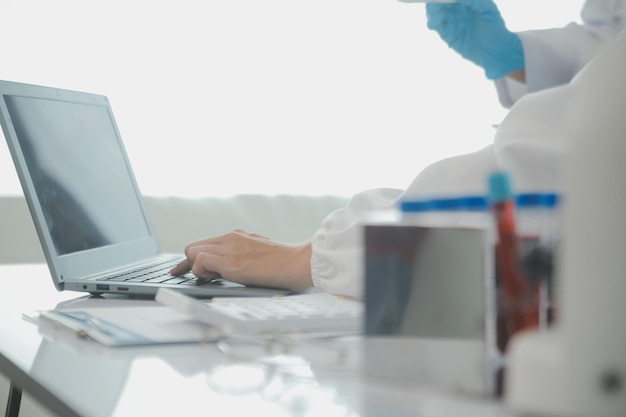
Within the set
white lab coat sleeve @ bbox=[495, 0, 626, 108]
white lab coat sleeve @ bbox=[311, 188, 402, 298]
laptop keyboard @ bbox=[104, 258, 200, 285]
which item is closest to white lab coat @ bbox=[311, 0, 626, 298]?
white lab coat sleeve @ bbox=[311, 188, 402, 298]

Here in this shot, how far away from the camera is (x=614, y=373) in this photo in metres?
0.29

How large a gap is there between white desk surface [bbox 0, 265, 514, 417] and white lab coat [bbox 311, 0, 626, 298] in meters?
0.07

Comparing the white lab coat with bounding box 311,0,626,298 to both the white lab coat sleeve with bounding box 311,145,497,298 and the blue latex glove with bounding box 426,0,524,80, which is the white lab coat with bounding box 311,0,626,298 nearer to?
the white lab coat sleeve with bounding box 311,145,497,298

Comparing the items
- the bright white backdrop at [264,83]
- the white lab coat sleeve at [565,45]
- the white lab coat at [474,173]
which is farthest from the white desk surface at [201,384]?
the bright white backdrop at [264,83]

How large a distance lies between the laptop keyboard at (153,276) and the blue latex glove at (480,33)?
2.63 feet

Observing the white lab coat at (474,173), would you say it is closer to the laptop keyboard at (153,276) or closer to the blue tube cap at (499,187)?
the blue tube cap at (499,187)

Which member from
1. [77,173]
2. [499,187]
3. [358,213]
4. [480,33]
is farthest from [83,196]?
[480,33]

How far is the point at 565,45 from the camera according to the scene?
5.14 ft

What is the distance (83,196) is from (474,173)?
56 cm

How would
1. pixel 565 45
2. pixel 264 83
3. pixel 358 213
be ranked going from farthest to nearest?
pixel 264 83 < pixel 565 45 < pixel 358 213

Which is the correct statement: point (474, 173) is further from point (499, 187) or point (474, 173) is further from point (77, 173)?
point (77, 173)

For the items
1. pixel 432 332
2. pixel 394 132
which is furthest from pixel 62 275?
pixel 394 132

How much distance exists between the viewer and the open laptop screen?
0.94 metres

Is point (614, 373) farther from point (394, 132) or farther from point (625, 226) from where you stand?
point (394, 132)
